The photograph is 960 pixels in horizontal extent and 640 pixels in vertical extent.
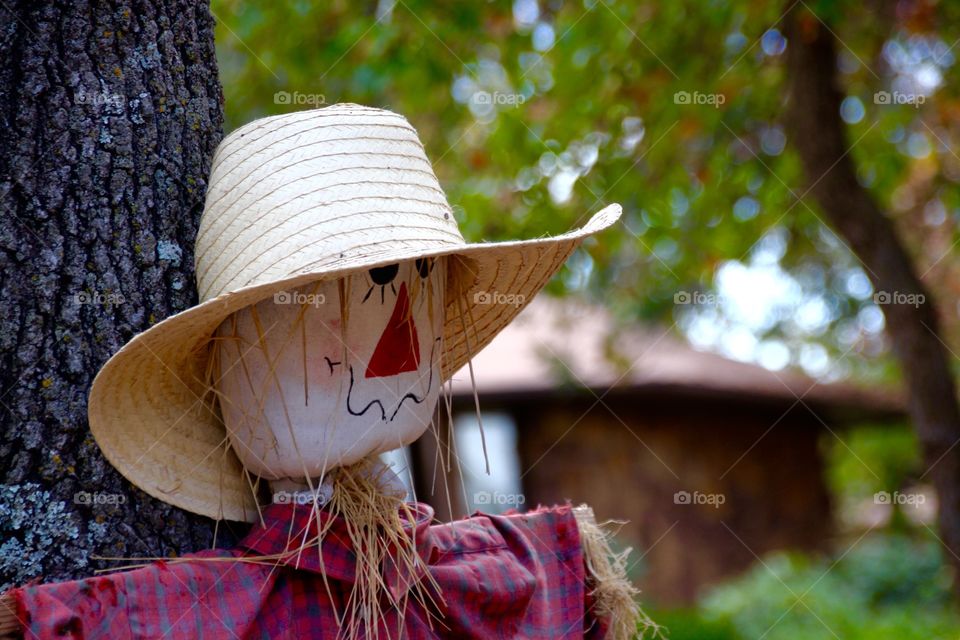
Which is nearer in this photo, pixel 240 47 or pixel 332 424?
pixel 332 424

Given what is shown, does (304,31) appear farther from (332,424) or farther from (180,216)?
(332,424)

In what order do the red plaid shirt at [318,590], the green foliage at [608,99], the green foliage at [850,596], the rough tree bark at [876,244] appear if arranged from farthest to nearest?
the green foliage at [850,596] → the rough tree bark at [876,244] → the green foliage at [608,99] → the red plaid shirt at [318,590]

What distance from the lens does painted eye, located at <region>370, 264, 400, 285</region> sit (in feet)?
5.01

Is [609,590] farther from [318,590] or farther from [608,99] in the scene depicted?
[608,99]

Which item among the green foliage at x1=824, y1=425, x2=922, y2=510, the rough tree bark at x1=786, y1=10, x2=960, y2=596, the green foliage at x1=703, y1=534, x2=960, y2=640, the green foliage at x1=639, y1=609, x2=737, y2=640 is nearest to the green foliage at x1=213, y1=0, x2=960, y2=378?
the rough tree bark at x1=786, y1=10, x2=960, y2=596

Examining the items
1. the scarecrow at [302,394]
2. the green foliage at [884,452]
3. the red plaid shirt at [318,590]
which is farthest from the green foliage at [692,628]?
the green foliage at [884,452]

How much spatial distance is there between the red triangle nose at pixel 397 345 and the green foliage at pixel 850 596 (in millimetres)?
5224

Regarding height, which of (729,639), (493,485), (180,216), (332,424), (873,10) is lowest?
(729,639)

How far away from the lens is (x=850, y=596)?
28.6 ft

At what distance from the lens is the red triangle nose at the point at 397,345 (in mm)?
1545

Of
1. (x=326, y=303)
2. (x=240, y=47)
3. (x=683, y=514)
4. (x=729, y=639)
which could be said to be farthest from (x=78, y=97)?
(x=683, y=514)

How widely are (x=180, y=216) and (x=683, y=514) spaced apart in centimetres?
826

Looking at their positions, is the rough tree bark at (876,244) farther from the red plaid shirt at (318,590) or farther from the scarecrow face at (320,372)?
the scarecrow face at (320,372)

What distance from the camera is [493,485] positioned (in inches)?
394
